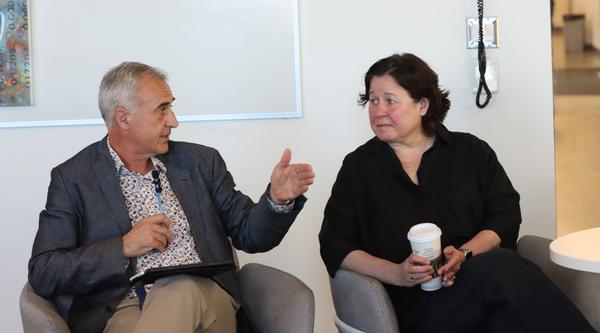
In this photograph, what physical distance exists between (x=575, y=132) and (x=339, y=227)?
148 cm

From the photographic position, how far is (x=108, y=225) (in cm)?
224

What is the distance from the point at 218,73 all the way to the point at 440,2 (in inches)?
38.3

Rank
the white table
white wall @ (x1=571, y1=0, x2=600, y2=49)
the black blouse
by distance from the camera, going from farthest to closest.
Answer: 1. white wall @ (x1=571, y1=0, x2=600, y2=49)
2. the black blouse
3. the white table

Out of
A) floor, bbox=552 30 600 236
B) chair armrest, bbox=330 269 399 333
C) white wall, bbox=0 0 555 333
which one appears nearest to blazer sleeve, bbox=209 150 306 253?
chair armrest, bbox=330 269 399 333

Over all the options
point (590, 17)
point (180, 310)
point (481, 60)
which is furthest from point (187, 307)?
point (590, 17)

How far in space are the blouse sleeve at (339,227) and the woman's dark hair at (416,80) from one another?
32 centimetres

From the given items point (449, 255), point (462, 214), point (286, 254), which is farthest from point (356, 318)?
point (286, 254)

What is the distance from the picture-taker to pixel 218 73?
3.07 m

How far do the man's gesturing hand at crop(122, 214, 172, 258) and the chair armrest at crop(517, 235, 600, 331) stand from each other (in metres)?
1.16

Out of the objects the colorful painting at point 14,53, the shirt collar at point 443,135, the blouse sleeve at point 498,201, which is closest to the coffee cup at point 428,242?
the blouse sleeve at point 498,201

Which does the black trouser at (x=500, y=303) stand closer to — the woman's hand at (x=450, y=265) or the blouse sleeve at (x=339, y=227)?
the woman's hand at (x=450, y=265)

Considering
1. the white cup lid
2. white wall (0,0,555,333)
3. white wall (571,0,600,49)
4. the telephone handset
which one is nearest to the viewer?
the white cup lid

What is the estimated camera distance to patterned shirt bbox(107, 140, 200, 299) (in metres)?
2.25

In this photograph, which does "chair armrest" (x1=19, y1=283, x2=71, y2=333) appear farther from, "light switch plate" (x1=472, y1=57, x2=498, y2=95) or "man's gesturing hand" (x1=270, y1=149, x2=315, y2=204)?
"light switch plate" (x1=472, y1=57, x2=498, y2=95)
